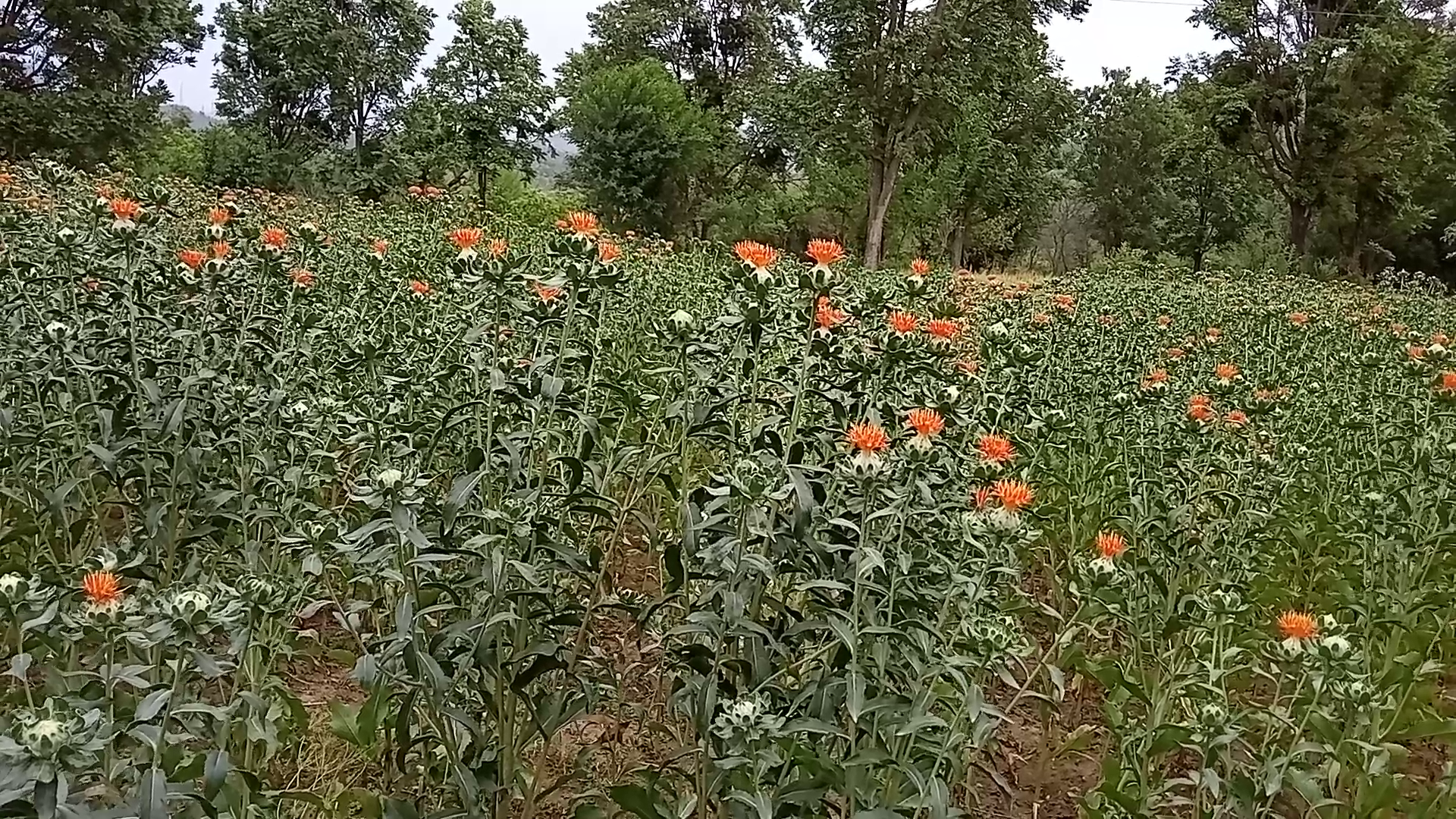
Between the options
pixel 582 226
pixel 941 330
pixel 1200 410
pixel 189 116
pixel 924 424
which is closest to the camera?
pixel 924 424

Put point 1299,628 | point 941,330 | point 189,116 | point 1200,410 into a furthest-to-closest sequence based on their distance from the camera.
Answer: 1. point 189,116
2. point 1200,410
3. point 941,330
4. point 1299,628

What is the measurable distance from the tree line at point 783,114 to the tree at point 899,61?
2.0 inches

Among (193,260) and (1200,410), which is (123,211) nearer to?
(193,260)

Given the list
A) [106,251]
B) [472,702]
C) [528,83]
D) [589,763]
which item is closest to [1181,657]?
[589,763]

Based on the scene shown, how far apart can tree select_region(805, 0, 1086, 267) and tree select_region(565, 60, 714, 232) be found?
13.5 feet

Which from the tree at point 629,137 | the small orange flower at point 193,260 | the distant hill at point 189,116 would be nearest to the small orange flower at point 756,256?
the small orange flower at point 193,260

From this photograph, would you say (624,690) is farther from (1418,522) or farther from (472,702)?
(1418,522)

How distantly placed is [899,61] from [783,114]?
3.22 m

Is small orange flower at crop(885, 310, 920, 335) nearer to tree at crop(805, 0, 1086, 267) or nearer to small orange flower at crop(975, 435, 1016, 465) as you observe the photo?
small orange flower at crop(975, 435, 1016, 465)

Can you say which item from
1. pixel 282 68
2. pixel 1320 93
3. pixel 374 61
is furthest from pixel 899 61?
pixel 282 68

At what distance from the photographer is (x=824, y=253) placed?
218 centimetres

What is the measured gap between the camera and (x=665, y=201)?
24.7m

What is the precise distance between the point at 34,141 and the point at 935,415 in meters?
21.9

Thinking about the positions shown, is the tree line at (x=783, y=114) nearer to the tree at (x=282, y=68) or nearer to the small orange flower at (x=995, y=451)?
the tree at (x=282, y=68)
